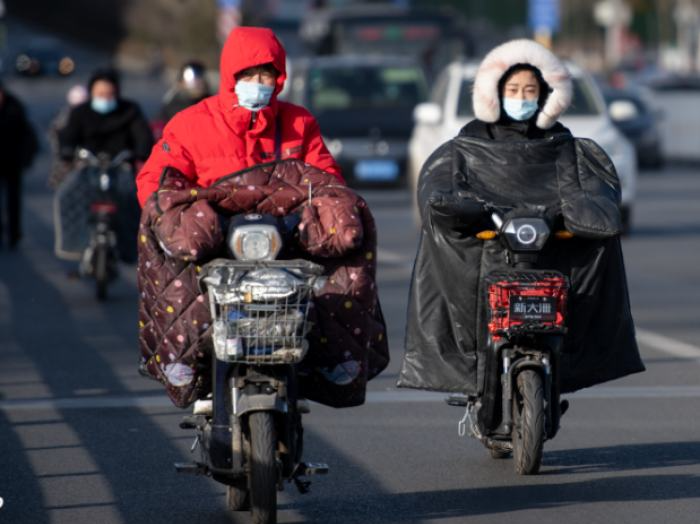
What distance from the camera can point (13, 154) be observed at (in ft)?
68.8

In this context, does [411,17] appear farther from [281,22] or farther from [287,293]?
[287,293]

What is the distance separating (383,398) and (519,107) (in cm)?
257

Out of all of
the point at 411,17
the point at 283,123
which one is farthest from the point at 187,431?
the point at 411,17

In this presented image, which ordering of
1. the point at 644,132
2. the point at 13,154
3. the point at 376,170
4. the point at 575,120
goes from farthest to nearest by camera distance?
1. the point at 644,132
2. the point at 376,170
3. the point at 575,120
4. the point at 13,154

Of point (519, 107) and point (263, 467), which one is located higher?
point (519, 107)

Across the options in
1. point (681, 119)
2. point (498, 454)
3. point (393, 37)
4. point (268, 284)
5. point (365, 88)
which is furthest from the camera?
point (681, 119)

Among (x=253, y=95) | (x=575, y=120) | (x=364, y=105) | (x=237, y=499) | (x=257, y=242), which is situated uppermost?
(x=253, y=95)

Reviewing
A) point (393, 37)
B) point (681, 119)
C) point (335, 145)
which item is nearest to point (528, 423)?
point (335, 145)

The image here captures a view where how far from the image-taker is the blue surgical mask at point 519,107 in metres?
8.40

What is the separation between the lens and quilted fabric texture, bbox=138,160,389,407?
691cm

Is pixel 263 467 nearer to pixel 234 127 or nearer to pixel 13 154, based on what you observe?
pixel 234 127

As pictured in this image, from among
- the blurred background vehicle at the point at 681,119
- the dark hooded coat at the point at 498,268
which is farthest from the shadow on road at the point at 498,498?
the blurred background vehicle at the point at 681,119

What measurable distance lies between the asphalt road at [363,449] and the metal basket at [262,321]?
2.88 ft

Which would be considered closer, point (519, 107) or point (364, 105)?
point (519, 107)
